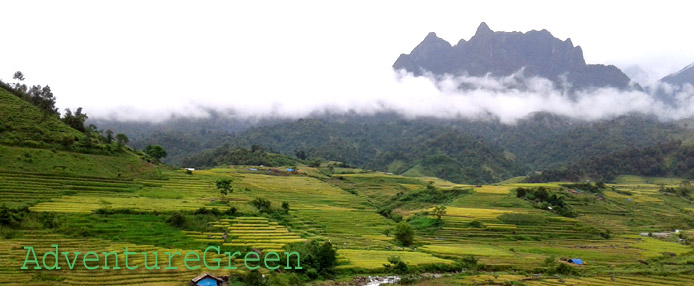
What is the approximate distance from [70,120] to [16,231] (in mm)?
49156

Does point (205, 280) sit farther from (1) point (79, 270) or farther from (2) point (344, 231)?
(2) point (344, 231)

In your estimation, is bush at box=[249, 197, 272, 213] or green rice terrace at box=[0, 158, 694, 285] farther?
bush at box=[249, 197, 272, 213]

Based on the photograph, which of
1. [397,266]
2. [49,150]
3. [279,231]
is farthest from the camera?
[49,150]

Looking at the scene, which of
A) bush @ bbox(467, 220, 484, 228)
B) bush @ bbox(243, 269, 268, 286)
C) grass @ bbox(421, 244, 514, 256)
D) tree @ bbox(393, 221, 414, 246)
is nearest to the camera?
bush @ bbox(243, 269, 268, 286)

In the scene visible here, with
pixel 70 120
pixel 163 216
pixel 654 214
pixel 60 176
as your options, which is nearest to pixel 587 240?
pixel 654 214

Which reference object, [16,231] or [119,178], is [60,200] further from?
[119,178]

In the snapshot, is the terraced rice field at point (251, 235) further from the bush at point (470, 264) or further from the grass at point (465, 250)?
the bush at point (470, 264)

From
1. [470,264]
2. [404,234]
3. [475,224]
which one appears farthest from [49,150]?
[475,224]

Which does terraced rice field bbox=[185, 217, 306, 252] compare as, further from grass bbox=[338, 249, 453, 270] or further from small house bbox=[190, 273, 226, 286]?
small house bbox=[190, 273, 226, 286]

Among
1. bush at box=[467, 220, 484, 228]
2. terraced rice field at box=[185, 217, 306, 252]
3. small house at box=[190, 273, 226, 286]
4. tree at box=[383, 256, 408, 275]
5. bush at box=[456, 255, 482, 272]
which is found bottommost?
bush at box=[456, 255, 482, 272]

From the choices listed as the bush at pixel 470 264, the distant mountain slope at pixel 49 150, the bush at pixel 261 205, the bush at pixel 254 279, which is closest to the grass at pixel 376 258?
the bush at pixel 470 264

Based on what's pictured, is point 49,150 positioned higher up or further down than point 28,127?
further down

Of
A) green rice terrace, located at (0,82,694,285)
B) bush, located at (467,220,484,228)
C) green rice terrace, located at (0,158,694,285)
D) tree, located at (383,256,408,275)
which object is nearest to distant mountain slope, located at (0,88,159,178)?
green rice terrace, located at (0,82,694,285)

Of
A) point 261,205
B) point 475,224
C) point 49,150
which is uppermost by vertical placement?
point 49,150
